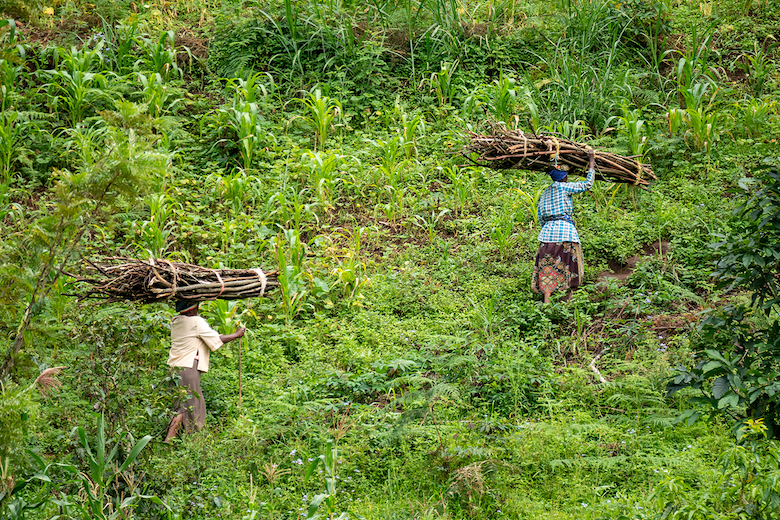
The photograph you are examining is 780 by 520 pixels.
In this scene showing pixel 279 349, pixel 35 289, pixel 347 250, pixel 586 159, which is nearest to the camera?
pixel 35 289

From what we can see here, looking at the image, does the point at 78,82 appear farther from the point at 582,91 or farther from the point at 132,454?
the point at 132,454

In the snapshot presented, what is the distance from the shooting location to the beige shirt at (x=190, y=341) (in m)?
5.41

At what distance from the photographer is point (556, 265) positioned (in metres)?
7.04

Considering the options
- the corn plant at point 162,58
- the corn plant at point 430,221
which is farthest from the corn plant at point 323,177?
the corn plant at point 162,58

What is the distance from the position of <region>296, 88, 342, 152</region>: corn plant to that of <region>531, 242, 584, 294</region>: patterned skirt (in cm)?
373

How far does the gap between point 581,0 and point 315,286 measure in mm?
7111

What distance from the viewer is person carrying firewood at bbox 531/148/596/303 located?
6965 millimetres

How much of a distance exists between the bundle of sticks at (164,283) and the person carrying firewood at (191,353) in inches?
7.9

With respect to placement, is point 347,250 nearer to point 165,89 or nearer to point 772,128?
point 165,89

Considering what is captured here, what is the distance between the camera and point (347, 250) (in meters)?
7.93

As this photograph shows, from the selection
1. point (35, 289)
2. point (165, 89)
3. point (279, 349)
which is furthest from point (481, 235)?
point (35, 289)

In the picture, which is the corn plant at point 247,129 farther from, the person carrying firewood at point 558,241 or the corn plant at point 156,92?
the person carrying firewood at point 558,241

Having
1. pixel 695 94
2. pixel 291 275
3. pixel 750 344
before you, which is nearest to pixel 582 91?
pixel 695 94

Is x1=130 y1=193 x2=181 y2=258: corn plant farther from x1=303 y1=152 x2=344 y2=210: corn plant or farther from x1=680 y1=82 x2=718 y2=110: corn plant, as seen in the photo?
x1=680 y1=82 x2=718 y2=110: corn plant
